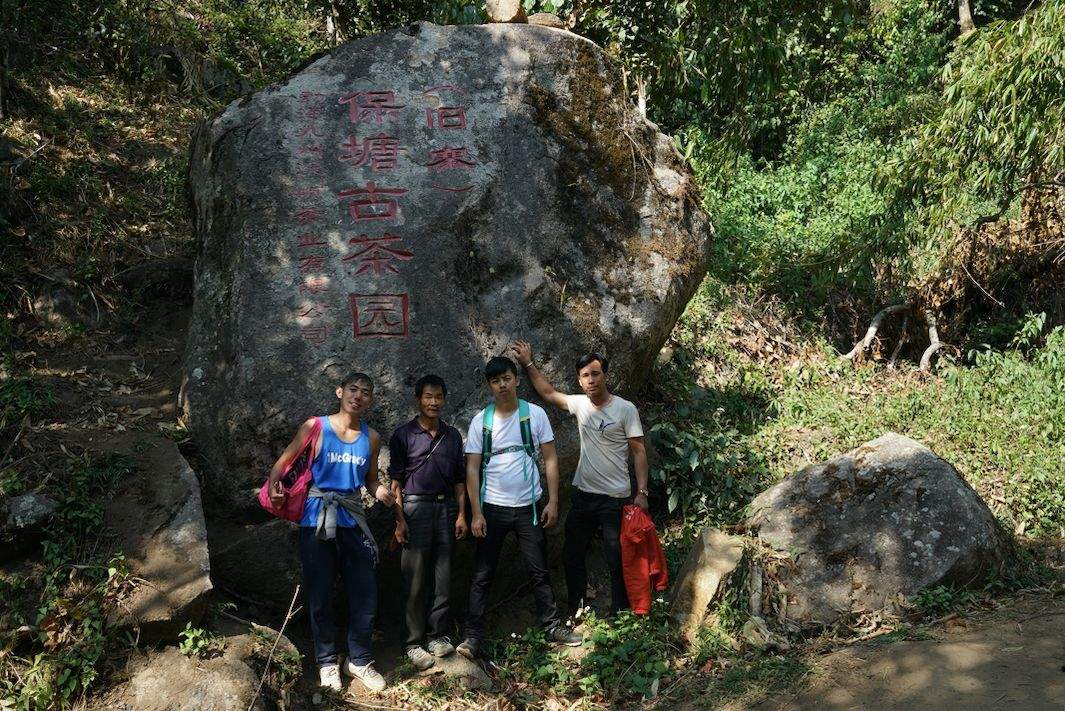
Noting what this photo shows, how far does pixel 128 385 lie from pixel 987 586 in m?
6.13

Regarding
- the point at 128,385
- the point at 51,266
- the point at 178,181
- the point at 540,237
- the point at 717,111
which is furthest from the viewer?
the point at 717,111

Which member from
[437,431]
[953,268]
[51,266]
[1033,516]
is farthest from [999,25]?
[51,266]

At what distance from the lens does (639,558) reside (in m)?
5.49

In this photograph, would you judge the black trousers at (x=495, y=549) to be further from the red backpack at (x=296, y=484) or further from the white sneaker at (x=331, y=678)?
the red backpack at (x=296, y=484)

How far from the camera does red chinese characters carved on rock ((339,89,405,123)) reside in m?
6.33

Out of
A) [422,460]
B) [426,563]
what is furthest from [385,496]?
[426,563]

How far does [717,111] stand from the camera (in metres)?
12.9

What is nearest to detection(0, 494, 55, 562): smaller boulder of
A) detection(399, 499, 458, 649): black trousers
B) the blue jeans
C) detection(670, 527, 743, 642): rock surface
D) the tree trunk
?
the blue jeans

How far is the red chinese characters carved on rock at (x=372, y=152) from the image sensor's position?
6227 millimetres

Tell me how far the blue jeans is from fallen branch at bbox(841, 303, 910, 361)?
6.41 metres

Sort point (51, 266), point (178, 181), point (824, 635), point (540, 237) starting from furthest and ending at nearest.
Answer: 1. point (178, 181)
2. point (51, 266)
3. point (540, 237)
4. point (824, 635)

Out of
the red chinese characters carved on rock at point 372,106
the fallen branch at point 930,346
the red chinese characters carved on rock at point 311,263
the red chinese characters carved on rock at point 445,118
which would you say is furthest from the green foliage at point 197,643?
the fallen branch at point 930,346

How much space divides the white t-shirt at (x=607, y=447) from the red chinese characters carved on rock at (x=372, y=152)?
88.9 inches

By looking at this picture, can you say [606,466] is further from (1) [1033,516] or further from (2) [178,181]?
(2) [178,181]
